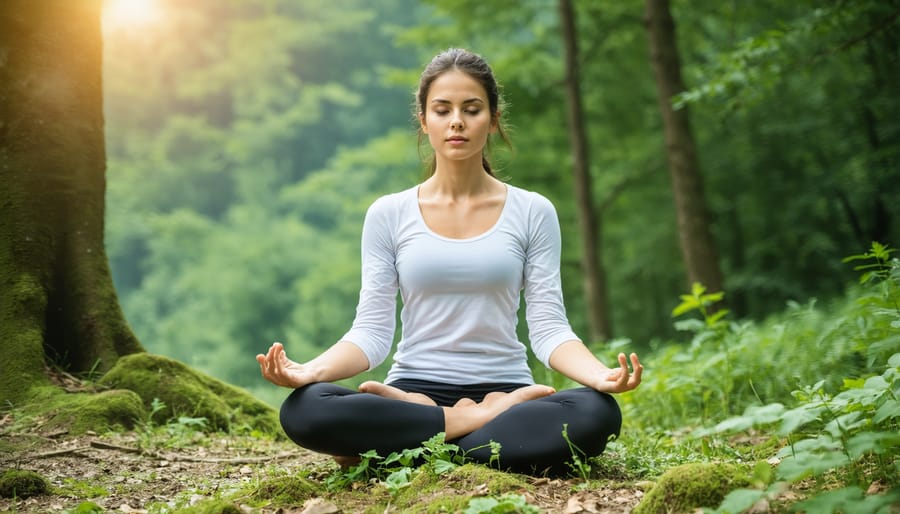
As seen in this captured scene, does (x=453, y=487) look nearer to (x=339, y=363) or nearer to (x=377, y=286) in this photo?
(x=339, y=363)

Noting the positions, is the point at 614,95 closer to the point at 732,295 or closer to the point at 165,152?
the point at 732,295

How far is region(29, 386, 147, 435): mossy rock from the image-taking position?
12.6 feet

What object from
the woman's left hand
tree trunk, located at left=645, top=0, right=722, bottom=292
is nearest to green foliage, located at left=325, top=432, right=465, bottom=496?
the woman's left hand

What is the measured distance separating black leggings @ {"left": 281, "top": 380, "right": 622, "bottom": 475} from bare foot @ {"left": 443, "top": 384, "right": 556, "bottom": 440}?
0.12 ft

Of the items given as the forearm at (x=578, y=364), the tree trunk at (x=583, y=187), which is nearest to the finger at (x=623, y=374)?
the forearm at (x=578, y=364)

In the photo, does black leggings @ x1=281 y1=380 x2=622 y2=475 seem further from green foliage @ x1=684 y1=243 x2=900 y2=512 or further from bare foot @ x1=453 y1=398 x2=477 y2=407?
green foliage @ x1=684 y1=243 x2=900 y2=512

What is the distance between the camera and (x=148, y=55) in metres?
32.2

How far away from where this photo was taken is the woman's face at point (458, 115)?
11.4 feet

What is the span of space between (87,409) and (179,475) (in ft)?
2.73

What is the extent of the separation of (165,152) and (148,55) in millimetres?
4821

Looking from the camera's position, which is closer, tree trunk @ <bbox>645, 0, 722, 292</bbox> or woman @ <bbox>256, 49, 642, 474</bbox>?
woman @ <bbox>256, 49, 642, 474</bbox>

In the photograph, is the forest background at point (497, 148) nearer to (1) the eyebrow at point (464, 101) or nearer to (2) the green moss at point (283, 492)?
(1) the eyebrow at point (464, 101)

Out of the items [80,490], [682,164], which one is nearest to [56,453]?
[80,490]

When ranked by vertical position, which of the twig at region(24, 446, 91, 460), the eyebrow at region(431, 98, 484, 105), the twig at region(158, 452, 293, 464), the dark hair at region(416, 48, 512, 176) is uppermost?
the dark hair at region(416, 48, 512, 176)
